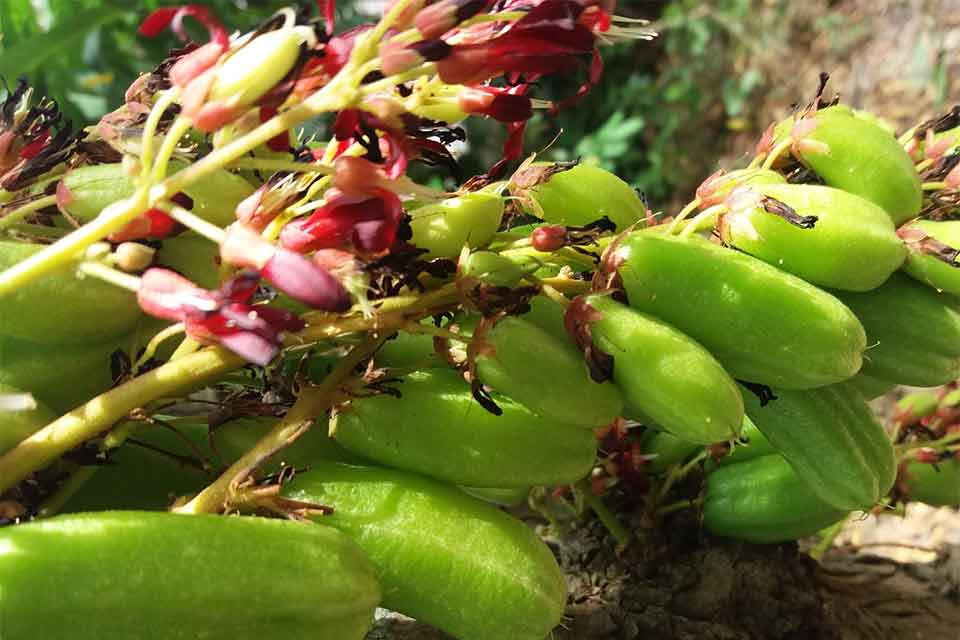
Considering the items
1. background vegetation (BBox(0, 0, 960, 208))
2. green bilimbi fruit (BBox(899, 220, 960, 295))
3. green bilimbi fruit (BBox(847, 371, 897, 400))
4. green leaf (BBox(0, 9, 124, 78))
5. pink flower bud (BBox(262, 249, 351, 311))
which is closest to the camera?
pink flower bud (BBox(262, 249, 351, 311))

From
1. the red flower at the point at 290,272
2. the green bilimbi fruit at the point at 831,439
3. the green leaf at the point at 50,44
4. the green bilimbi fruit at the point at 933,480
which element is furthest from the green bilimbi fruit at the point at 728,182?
the green leaf at the point at 50,44

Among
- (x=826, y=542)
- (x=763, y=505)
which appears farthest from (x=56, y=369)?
(x=826, y=542)

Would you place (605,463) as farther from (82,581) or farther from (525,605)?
(82,581)

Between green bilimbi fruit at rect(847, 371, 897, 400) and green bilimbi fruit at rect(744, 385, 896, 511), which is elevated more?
green bilimbi fruit at rect(744, 385, 896, 511)

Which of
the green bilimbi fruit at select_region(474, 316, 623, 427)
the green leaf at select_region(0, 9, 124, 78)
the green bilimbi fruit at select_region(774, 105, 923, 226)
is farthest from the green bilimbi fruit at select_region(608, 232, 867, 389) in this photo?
the green leaf at select_region(0, 9, 124, 78)

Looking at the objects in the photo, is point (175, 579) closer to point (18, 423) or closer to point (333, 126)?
point (18, 423)

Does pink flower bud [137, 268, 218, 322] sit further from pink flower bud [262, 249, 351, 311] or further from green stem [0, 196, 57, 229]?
green stem [0, 196, 57, 229]
